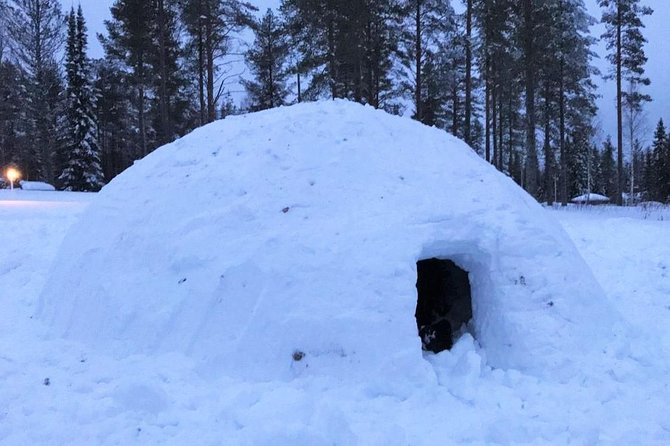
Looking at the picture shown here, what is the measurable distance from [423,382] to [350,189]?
2371 millimetres

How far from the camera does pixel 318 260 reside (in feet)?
16.6

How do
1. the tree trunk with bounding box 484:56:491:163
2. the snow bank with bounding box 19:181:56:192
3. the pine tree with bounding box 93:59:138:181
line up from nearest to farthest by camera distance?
the tree trunk with bounding box 484:56:491:163, the snow bank with bounding box 19:181:56:192, the pine tree with bounding box 93:59:138:181

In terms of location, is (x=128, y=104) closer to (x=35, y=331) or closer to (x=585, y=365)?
(x=35, y=331)

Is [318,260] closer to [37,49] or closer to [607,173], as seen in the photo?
[37,49]

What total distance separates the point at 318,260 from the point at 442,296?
92.7 inches

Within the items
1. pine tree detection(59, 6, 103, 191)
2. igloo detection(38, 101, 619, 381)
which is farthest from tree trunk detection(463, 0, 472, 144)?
pine tree detection(59, 6, 103, 191)

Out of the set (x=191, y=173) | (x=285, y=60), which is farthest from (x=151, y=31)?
(x=191, y=173)

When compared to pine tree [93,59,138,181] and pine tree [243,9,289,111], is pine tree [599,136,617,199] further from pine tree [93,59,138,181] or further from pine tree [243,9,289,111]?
pine tree [93,59,138,181]

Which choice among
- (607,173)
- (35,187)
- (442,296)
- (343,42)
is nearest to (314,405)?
(442,296)

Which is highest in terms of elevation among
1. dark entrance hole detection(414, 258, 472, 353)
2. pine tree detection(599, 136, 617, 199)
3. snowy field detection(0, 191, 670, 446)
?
pine tree detection(599, 136, 617, 199)

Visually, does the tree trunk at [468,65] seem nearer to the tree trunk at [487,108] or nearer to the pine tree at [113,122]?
the tree trunk at [487,108]

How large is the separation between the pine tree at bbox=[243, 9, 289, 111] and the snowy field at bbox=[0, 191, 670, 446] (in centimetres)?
2219

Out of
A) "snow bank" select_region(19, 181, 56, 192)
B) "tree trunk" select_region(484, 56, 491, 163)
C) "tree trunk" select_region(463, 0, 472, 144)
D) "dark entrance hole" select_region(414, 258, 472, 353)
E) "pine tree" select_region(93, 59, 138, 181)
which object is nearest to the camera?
"dark entrance hole" select_region(414, 258, 472, 353)

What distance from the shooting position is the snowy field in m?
3.81
